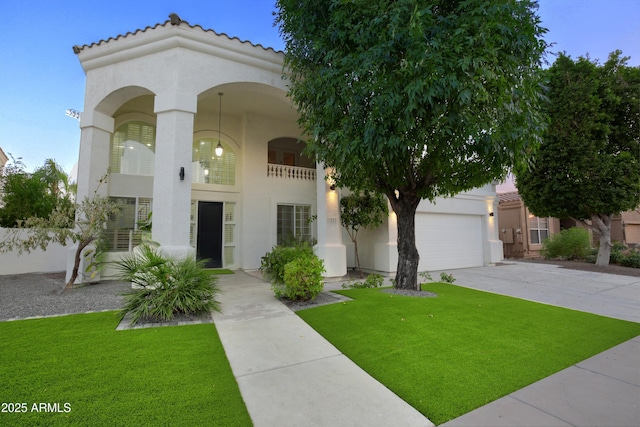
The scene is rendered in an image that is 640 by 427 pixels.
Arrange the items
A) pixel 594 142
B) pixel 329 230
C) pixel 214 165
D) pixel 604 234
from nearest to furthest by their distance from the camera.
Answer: pixel 329 230, pixel 594 142, pixel 214 165, pixel 604 234

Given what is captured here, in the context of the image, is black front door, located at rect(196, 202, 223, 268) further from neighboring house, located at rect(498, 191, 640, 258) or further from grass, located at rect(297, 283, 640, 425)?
neighboring house, located at rect(498, 191, 640, 258)

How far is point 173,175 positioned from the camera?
707 centimetres

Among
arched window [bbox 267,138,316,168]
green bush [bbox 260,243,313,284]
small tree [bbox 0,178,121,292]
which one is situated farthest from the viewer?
arched window [bbox 267,138,316,168]

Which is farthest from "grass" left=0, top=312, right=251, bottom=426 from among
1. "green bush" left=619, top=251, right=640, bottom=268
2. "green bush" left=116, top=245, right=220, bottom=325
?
"green bush" left=619, top=251, right=640, bottom=268

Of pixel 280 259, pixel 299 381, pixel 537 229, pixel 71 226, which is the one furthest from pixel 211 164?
pixel 537 229

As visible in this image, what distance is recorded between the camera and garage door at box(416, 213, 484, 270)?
11.6m

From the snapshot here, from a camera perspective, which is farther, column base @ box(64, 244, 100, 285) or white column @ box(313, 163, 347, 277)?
white column @ box(313, 163, 347, 277)

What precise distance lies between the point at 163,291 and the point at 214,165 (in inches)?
282

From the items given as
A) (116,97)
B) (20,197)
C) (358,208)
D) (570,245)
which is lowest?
(570,245)

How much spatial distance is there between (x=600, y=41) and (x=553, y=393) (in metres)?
14.5

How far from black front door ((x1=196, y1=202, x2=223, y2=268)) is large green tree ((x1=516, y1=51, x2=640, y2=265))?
1192cm

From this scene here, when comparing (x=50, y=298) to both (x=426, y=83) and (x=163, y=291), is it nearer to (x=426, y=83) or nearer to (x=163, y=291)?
(x=163, y=291)

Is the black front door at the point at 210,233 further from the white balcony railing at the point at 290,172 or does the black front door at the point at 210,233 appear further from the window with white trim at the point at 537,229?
the window with white trim at the point at 537,229

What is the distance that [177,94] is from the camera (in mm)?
7250
